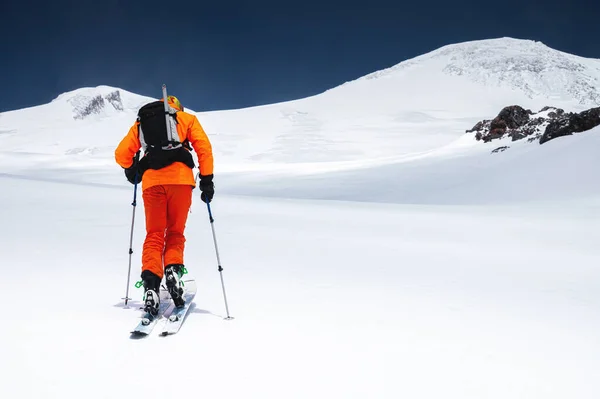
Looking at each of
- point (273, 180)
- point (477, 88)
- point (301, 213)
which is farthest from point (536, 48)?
point (301, 213)

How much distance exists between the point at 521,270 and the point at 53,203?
834cm

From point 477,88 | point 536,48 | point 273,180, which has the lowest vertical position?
point 273,180

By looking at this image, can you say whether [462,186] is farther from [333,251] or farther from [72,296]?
[72,296]

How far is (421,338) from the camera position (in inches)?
126

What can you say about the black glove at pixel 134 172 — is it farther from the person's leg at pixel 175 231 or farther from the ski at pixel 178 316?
the ski at pixel 178 316

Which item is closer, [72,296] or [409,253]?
[72,296]

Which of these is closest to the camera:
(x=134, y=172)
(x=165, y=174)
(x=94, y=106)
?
(x=165, y=174)

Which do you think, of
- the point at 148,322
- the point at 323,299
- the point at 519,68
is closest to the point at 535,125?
the point at 323,299

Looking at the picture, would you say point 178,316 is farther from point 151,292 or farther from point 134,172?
point 134,172

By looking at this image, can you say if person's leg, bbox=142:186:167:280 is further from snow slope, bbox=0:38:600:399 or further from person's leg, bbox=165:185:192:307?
snow slope, bbox=0:38:600:399

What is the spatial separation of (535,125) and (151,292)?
2713 centimetres

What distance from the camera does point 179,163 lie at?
3711mm

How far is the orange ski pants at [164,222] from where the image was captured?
361cm

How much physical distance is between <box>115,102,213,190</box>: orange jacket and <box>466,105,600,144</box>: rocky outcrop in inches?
807
